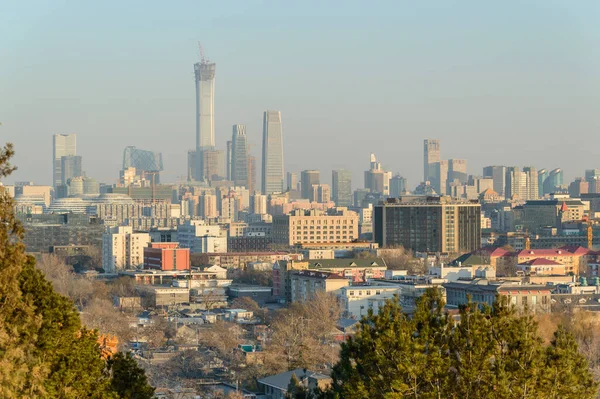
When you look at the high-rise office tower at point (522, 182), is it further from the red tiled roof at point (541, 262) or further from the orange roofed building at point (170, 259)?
the red tiled roof at point (541, 262)

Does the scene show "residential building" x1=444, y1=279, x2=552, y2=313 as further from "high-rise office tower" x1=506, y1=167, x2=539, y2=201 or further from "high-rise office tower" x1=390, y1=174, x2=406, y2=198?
"high-rise office tower" x1=390, y1=174, x2=406, y2=198

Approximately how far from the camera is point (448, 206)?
85188mm

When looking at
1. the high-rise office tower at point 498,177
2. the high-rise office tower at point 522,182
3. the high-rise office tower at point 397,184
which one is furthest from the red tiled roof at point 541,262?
the high-rise office tower at point 397,184

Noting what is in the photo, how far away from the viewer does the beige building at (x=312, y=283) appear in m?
56.4

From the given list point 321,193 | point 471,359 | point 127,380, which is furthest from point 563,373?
point 321,193

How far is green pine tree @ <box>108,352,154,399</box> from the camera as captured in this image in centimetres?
1730

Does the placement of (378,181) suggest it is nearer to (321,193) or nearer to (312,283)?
(321,193)

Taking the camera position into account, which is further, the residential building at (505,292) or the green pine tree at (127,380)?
the residential building at (505,292)

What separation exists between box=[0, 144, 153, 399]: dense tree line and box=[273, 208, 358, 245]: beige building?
77922 millimetres

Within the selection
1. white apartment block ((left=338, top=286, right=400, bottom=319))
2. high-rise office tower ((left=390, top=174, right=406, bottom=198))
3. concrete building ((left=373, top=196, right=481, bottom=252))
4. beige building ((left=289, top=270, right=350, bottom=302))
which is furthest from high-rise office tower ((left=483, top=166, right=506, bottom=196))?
white apartment block ((left=338, top=286, right=400, bottom=319))

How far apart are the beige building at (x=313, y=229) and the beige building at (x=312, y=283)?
34.5 m

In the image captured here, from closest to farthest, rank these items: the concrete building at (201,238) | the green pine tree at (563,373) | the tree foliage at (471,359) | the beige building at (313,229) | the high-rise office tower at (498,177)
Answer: the tree foliage at (471,359) → the green pine tree at (563,373) → the concrete building at (201,238) → the beige building at (313,229) → the high-rise office tower at (498,177)

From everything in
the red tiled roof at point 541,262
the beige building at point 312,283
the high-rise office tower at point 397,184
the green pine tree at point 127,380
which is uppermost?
the high-rise office tower at point 397,184

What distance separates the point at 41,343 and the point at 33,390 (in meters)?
0.99
